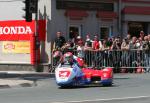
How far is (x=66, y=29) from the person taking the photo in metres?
31.4

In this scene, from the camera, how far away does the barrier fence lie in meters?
28.8

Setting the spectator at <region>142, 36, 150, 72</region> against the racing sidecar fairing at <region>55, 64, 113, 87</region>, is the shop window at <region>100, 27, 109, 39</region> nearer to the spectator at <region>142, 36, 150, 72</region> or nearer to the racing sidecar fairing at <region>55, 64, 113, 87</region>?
the spectator at <region>142, 36, 150, 72</region>

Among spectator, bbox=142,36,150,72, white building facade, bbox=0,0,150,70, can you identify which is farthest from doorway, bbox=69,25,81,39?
spectator, bbox=142,36,150,72

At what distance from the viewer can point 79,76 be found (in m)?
20.7

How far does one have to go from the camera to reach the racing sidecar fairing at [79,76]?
20.5 metres

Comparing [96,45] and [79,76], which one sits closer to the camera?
[79,76]

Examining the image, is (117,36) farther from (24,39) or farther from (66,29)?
(24,39)

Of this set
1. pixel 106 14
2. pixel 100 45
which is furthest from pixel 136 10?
pixel 100 45

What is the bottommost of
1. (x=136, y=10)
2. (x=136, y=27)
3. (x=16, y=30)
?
(x=16, y=30)

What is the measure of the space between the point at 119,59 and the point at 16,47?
6.19 metres

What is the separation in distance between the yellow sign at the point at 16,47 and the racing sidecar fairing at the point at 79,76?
10848 millimetres

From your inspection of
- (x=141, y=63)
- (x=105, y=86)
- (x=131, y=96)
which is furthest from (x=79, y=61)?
(x=141, y=63)

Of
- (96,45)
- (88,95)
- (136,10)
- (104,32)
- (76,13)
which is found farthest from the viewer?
(136,10)

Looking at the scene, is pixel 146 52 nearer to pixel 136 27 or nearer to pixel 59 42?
pixel 59 42
